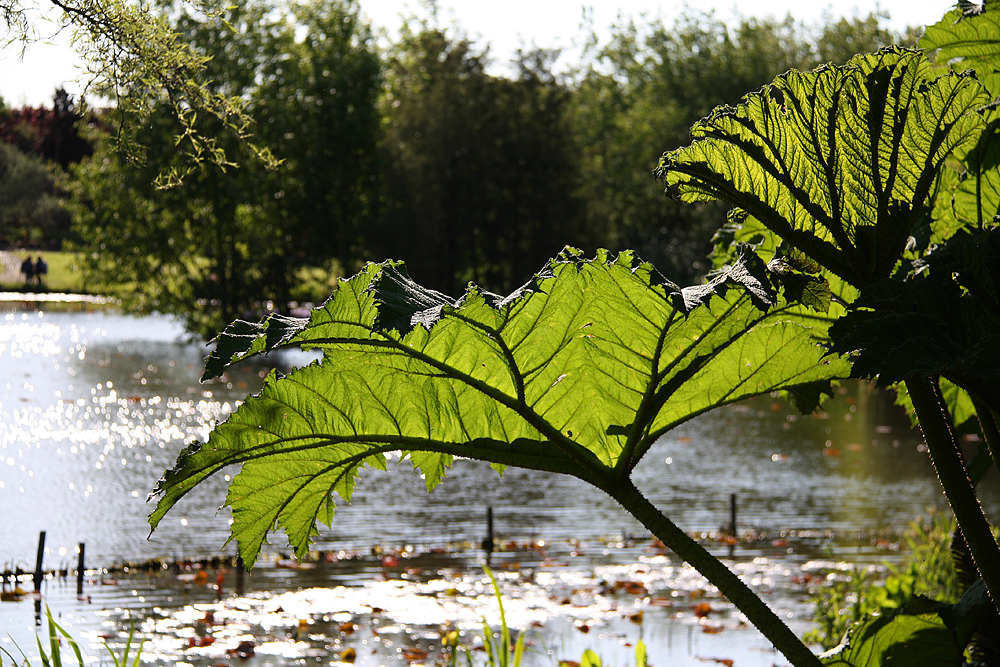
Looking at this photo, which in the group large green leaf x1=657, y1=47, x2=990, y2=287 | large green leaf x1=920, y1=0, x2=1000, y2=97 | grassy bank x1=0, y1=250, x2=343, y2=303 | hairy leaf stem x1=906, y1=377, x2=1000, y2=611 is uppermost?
grassy bank x1=0, y1=250, x2=343, y2=303

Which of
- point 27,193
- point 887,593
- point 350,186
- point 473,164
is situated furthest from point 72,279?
point 887,593

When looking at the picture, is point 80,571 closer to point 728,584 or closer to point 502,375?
point 502,375

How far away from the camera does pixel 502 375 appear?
1.98 m

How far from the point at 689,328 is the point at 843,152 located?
1.66 feet

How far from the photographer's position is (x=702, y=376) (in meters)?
2.13

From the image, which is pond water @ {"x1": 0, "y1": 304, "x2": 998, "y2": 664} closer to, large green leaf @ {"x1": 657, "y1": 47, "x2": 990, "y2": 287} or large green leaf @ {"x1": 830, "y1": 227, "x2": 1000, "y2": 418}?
large green leaf @ {"x1": 657, "y1": 47, "x2": 990, "y2": 287}

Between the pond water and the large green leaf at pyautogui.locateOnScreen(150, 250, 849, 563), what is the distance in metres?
1.62

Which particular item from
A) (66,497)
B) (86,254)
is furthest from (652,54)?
(66,497)

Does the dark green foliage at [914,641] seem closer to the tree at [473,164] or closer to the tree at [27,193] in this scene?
the tree at [473,164]

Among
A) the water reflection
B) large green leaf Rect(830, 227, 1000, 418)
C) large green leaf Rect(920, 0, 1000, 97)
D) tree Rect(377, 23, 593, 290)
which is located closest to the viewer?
large green leaf Rect(830, 227, 1000, 418)

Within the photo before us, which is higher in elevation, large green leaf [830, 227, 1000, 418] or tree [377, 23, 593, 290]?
tree [377, 23, 593, 290]

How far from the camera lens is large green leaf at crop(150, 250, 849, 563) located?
1.76m

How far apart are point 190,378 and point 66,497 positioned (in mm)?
10900

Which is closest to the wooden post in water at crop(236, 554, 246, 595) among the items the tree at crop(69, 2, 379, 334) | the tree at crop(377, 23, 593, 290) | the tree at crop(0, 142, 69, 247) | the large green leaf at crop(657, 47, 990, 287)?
the large green leaf at crop(657, 47, 990, 287)
